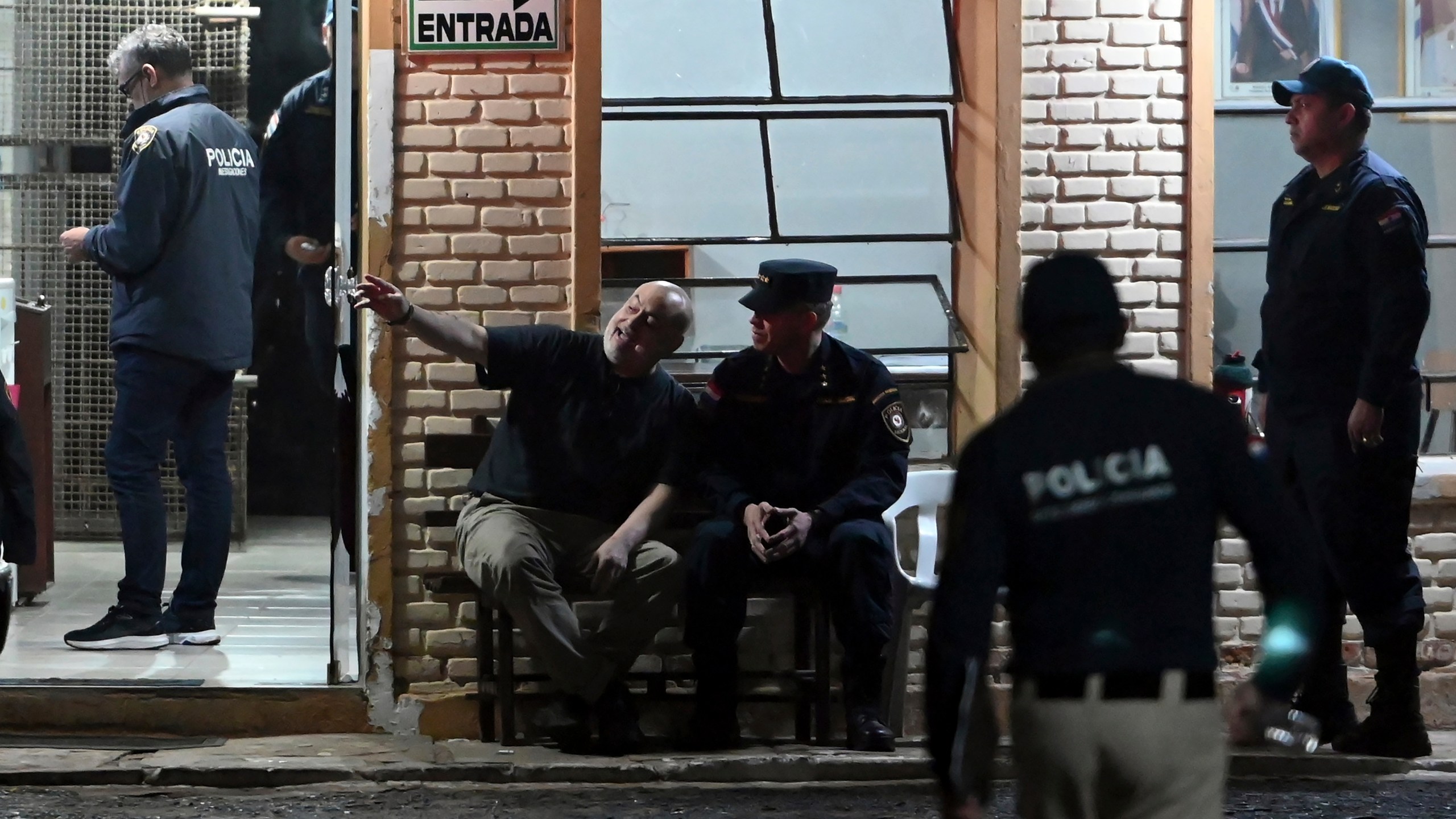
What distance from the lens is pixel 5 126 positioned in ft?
21.3

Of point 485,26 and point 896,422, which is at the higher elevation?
point 485,26

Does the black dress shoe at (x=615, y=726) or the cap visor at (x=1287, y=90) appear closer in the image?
the black dress shoe at (x=615, y=726)

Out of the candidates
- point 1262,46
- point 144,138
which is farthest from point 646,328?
point 1262,46

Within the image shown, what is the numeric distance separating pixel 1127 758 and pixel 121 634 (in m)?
4.37

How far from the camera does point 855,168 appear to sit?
6074 mm

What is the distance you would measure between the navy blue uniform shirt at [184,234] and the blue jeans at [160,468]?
0.10m

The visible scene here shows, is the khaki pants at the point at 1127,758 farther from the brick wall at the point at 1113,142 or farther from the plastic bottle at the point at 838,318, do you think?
the plastic bottle at the point at 838,318

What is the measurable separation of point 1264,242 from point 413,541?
3092mm

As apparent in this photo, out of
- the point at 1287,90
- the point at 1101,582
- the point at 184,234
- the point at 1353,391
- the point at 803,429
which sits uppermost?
the point at 1287,90

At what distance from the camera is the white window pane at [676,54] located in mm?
6043

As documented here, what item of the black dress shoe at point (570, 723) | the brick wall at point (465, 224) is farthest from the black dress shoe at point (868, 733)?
the brick wall at point (465, 224)

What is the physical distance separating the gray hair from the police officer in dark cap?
2152mm

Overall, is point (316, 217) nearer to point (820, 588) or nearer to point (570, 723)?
point (570, 723)

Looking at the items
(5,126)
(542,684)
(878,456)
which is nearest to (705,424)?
(878,456)
